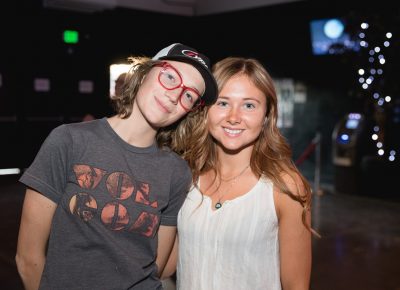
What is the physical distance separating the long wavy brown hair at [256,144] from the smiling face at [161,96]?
159 millimetres

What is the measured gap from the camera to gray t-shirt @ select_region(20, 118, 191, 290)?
1.49m

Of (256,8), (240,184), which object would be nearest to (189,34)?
(256,8)

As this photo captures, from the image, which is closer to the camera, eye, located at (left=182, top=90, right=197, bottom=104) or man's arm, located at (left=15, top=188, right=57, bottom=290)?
man's arm, located at (left=15, top=188, right=57, bottom=290)

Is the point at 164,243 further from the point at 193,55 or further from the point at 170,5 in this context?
the point at 170,5

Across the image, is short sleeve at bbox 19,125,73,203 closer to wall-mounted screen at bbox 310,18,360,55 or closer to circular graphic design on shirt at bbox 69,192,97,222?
circular graphic design on shirt at bbox 69,192,97,222

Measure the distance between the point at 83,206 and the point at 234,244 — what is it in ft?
1.87

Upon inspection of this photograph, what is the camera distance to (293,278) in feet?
5.68

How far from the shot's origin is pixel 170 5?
9.64 metres

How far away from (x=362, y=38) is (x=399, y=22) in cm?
60

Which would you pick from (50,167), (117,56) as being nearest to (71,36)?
(117,56)

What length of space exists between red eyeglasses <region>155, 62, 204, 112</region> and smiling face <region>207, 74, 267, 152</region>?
14 centimetres

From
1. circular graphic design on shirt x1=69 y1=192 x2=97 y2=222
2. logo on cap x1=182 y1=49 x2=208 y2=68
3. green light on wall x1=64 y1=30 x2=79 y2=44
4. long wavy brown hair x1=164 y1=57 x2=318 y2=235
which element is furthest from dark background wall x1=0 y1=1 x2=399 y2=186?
circular graphic design on shirt x1=69 y1=192 x2=97 y2=222

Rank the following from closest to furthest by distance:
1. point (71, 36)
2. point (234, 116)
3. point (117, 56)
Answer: point (234, 116), point (71, 36), point (117, 56)

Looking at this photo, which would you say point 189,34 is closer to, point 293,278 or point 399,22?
point 399,22
